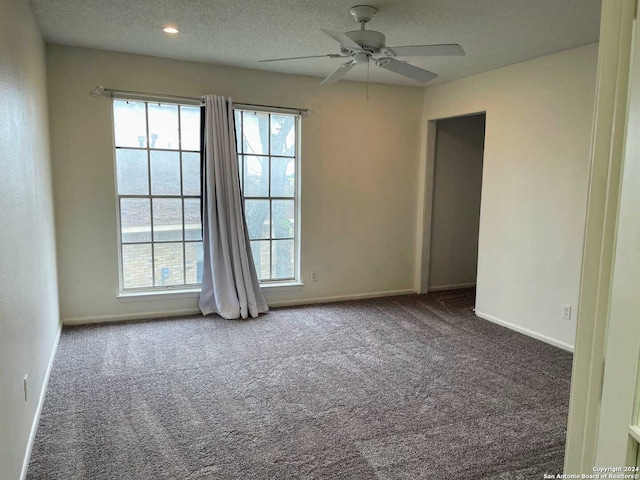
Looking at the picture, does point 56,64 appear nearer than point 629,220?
No

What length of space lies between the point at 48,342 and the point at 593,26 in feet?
14.9

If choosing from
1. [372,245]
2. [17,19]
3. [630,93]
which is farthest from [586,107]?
[17,19]

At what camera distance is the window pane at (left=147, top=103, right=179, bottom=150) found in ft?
13.8

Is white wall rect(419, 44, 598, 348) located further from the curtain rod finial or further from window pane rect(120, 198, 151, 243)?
the curtain rod finial

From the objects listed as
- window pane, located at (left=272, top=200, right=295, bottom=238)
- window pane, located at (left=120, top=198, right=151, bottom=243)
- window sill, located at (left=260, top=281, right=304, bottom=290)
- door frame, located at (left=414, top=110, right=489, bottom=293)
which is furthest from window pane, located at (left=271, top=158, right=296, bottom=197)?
door frame, located at (left=414, top=110, right=489, bottom=293)

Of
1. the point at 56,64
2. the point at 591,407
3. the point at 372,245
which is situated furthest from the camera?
the point at 372,245

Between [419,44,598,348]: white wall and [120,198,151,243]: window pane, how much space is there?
350 centimetres

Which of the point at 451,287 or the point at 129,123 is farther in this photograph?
the point at 451,287

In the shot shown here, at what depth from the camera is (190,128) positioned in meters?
4.35

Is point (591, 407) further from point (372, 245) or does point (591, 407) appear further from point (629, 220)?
point (372, 245)

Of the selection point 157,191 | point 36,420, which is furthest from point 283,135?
point 36,420

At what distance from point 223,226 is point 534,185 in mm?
3007

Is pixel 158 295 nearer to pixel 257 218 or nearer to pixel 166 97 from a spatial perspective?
pixel 257 218

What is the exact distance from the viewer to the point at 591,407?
35.7 inches
